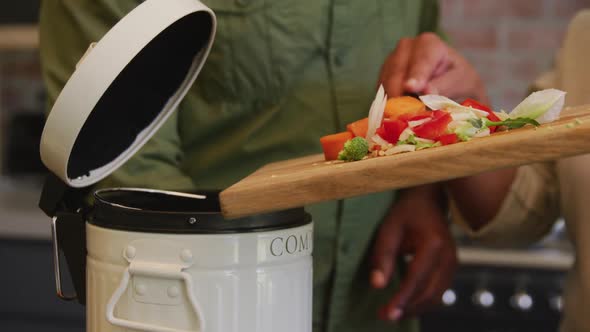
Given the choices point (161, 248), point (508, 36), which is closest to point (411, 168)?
point (161, 248)

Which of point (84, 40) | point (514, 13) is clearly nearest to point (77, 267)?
point (84, 40)

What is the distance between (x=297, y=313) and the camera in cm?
68

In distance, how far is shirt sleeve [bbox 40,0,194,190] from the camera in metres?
1.00

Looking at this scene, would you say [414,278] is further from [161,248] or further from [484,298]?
[484,298]

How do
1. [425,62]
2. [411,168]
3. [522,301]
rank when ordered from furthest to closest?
[522,301] → [425,62] → [411,168]

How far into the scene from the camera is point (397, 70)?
37.5 inches

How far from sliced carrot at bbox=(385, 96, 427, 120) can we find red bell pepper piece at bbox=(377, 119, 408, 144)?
17 millimetres

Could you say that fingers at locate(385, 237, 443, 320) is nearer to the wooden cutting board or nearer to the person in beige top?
the person in beige top

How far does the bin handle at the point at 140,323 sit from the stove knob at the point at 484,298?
4.20 ft

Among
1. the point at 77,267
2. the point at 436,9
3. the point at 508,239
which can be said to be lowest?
the point at 508,239

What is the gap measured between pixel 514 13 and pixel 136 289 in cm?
187

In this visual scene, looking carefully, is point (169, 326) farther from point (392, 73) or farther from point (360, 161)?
point (392, 73)

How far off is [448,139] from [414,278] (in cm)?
45

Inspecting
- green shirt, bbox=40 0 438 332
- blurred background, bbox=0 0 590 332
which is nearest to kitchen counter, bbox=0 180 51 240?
blurred background, bbox=0 0 590 332
